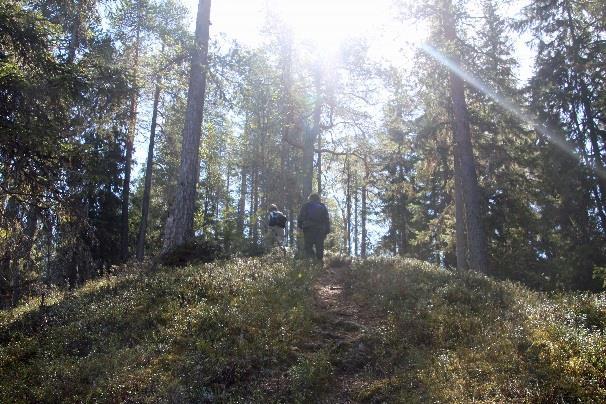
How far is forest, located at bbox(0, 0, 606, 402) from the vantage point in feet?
22.1

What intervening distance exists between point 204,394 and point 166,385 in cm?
53

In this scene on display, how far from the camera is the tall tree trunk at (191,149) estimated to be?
14.5 metres

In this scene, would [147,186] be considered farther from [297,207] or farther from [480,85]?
[480,85]

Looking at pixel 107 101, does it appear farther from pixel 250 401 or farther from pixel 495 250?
pixel 495 250

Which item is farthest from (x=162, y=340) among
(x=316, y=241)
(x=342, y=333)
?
(x=316, y=241)

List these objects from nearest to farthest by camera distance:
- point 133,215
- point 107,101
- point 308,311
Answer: point 308,311, point 107,101, point 133,215

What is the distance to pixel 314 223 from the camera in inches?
568

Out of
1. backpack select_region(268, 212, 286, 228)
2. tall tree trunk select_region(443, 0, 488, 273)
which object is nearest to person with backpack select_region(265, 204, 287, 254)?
backpack select_region(268, 212, 286, 228)

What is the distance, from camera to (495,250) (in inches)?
953

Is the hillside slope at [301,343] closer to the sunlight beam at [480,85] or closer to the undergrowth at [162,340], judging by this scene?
the undergrowth at [162,340]

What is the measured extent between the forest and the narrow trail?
0.06 m

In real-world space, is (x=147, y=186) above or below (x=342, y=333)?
above

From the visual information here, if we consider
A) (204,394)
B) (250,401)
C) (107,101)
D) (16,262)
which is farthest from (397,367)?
(107,101)

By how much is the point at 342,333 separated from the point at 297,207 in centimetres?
2289
